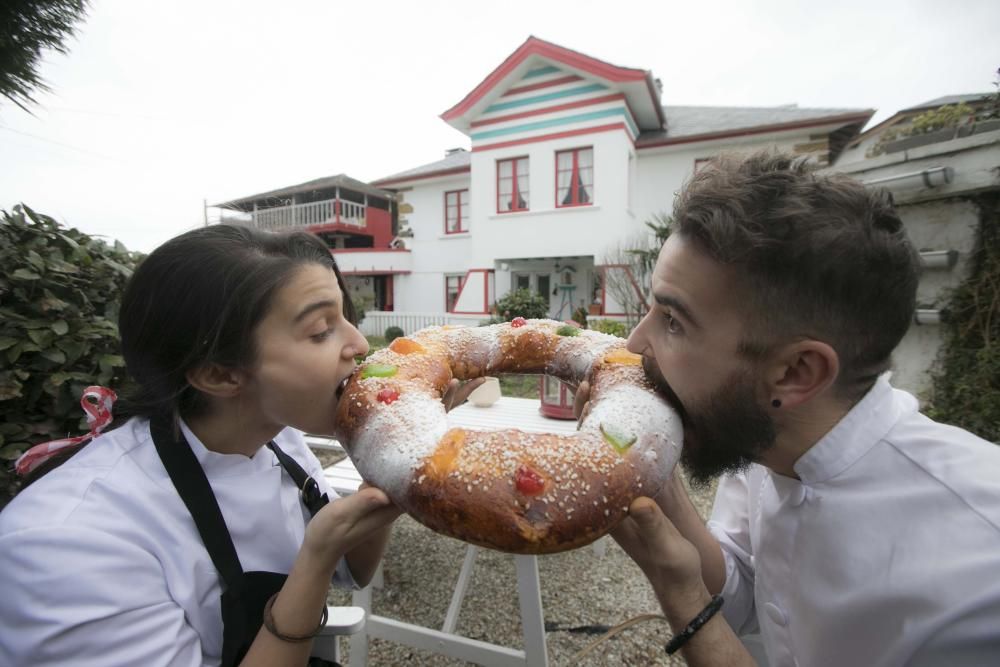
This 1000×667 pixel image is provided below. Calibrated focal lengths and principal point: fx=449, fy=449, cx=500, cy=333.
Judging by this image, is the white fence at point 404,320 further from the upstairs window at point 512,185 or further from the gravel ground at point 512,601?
the gravel ground at point 512,601

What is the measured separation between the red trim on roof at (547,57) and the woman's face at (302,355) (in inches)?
475

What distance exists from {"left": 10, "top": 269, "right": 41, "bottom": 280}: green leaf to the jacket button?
3196mm

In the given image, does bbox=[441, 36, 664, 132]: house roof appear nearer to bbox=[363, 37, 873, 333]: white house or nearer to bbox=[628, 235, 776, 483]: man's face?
bbox=[363, 37, 873, 333]: white house

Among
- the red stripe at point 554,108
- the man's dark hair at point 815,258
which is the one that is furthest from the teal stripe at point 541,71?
the man's dark hair at point 815,258

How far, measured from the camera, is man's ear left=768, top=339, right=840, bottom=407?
122cm

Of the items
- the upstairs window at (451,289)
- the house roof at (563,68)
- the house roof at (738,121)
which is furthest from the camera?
the upstairs window at (451,289)

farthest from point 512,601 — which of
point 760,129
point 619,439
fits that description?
point 760,129

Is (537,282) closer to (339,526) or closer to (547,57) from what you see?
(547,57)

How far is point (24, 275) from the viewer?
1927mm

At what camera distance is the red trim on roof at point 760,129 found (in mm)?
10656

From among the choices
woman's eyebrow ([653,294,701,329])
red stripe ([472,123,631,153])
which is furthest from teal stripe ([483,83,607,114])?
woman's eyebrow ([653,294,701,329])

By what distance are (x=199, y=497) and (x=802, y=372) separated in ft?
5.70

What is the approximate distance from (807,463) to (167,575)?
183 cm

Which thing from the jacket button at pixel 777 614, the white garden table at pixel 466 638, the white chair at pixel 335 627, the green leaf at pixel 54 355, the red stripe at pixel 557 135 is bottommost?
the white garden table at pixel 466 638
